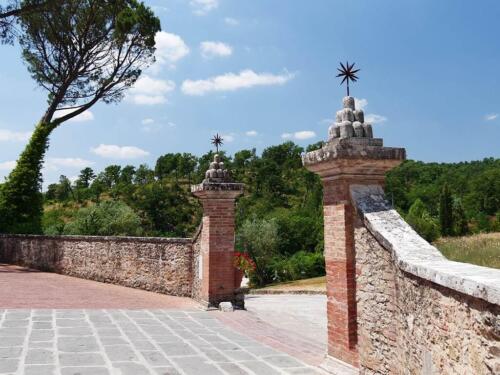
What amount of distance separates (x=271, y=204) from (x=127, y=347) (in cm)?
4993

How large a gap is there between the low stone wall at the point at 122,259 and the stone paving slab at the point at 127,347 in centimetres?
277

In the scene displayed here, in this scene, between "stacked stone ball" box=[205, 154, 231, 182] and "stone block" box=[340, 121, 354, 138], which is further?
"stacked stone ball" box=[205, 154, 231, 182]

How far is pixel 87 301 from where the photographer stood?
9.70 metres

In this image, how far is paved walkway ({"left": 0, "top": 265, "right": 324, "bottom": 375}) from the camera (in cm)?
510

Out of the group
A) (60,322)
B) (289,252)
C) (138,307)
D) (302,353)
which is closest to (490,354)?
(302,353)

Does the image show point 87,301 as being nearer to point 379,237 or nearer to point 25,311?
point 25,311

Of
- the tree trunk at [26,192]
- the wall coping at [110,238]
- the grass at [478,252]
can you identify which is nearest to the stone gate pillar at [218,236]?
the wall coping at [110,238]

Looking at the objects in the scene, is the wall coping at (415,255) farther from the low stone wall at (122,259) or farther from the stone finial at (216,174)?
the low stone wall at (122,259)

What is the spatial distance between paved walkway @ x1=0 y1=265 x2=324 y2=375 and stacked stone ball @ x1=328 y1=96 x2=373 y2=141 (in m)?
2.73

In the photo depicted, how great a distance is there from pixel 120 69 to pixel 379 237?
25157 millimetres

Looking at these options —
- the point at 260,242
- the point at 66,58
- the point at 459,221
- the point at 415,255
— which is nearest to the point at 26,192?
the point at 66,58

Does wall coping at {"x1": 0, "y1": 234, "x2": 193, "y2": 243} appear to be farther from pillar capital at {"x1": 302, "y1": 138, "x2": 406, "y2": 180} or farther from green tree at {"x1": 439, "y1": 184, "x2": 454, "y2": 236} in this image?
green tree at {"x1": 439, "y1": 184, "x2": 454, "y2": 236}

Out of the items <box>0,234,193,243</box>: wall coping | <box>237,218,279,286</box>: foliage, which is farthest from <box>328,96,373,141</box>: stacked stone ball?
<box>237,218,279,286</box>: foliage

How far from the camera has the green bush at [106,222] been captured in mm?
27527
